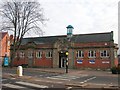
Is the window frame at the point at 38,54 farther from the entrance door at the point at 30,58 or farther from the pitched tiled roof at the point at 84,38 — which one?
the pitched tiled roof at the point at 84,38

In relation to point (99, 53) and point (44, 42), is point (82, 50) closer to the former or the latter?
point (99, 53)

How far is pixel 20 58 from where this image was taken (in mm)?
55000

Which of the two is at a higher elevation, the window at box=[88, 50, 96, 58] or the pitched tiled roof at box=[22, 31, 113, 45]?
the pitched tiled roof at box=[22, 31, 113, 45]

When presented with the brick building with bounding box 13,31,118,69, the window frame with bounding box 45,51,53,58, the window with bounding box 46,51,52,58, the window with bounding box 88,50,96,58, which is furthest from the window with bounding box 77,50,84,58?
the window with bounding box 46,51,52,58

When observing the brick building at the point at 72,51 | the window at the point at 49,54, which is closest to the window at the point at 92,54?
the brick building at the point at 72,51

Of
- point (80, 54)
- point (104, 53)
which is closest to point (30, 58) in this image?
point (80, 54)

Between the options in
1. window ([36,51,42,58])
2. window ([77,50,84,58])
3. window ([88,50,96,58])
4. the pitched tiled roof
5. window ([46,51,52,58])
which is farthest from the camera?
window ([36,51,42,58])

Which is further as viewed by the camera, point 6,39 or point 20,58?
point 6,39

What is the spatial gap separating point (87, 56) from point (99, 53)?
2484 mm

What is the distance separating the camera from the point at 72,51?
157 feet

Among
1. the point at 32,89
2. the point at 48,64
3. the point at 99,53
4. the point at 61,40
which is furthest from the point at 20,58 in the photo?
the point at 32,89

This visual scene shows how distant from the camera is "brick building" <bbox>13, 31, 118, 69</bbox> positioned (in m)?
44.8

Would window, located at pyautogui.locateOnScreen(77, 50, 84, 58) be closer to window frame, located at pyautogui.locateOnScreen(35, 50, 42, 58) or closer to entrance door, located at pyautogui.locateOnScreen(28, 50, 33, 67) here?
window frame, located at pyautogui.locateOnScreen(35, 50, 42, 58)

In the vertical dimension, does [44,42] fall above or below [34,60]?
above
